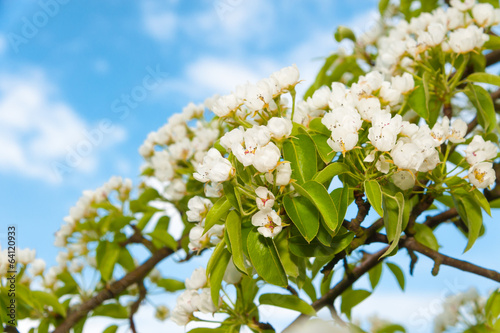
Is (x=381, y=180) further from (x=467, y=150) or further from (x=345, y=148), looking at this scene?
(x=467, y=150)

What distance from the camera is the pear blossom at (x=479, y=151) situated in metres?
1.30

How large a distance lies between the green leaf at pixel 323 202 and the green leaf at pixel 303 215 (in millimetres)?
51

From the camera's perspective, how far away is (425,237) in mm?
1558

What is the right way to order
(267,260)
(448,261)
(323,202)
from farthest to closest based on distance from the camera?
(448,261) → (267,260) → (323,202)

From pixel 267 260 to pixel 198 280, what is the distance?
0.34 m

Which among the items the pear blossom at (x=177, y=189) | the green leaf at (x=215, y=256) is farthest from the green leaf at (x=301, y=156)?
the pear blossom at (x=177, y=189)

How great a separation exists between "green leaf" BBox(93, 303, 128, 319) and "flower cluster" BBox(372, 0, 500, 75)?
1.54 m

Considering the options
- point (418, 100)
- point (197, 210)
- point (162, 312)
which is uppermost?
point (418, 100)

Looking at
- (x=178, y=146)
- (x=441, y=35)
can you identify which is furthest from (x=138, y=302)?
(x=441, y=35)

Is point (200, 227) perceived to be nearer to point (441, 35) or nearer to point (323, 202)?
point (323, 202)

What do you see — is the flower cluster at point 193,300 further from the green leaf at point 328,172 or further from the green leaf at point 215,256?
the green leaf at point 328,172

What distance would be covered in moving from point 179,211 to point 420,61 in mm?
1180

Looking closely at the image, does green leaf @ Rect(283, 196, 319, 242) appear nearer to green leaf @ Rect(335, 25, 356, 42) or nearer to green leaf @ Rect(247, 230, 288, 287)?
green leaf @ Rect(247, 230, 288, 287)

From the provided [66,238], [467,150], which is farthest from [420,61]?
[66,238]
